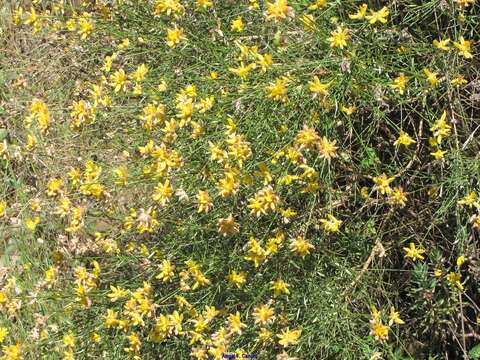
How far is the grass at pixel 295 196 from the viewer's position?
8.37 feet

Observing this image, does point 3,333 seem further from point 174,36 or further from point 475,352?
point 475,352

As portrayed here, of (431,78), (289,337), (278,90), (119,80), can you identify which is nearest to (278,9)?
(278,90)

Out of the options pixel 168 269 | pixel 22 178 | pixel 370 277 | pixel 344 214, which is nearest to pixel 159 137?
pixel 168 269

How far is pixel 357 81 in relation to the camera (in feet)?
8.30

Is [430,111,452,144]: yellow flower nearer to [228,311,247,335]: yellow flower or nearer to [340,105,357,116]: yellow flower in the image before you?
[340,105,357,116]: yellow flower

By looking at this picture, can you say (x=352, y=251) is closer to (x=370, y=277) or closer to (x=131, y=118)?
(x=370, y=277)

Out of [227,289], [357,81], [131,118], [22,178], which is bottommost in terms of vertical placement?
[22,178]

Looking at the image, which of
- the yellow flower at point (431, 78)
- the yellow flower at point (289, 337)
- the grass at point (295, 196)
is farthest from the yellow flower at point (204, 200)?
the yellow flower at point (431, 78)

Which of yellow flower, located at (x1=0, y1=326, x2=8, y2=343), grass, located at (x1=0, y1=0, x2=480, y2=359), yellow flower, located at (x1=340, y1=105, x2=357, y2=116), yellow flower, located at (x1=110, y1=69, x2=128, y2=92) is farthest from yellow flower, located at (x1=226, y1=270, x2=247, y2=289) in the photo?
yellow flower, located at (x1=0, y1=326, x2=8, y2=343)

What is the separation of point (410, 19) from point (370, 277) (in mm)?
966

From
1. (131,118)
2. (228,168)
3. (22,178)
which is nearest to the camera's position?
(228,168)

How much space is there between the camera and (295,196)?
2.62 metres

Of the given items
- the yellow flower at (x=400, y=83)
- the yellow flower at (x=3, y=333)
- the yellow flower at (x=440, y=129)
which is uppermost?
the yellow flower at (x=400, y=83)

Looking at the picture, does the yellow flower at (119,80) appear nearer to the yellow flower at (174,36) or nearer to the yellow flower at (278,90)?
the yellow flower at (174,36)
